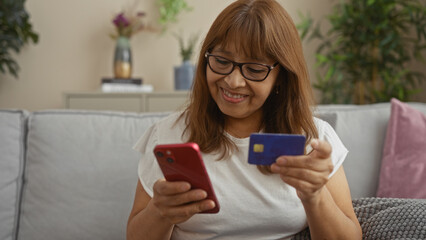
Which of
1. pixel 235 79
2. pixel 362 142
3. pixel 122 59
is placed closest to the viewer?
pixel 235 79

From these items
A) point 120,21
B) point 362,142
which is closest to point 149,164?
point 362,142

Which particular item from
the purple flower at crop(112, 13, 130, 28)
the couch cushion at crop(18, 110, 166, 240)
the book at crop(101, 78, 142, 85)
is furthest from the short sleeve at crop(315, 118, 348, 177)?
the purple flower at crop(112, 13, 130, 28)

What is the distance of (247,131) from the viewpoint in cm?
112

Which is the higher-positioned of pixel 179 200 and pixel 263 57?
pixel 263 57

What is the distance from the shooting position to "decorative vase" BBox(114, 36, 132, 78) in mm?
3068

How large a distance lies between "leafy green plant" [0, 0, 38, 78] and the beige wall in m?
0.11

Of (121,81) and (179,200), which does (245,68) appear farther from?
(121,81)

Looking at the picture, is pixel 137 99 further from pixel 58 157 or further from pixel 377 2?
pixel 377 2

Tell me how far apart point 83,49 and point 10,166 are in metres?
2.13

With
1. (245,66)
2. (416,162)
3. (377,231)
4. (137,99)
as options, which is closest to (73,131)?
(245,66)

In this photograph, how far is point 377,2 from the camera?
273 centimetres

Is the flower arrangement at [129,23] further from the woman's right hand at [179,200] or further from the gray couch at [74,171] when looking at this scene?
the woman's right hand at [179,200]

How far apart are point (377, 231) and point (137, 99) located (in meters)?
2.14

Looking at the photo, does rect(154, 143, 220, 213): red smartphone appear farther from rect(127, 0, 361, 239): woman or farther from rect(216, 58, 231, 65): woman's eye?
rect(216, 58, 231, 65): woman's eye
